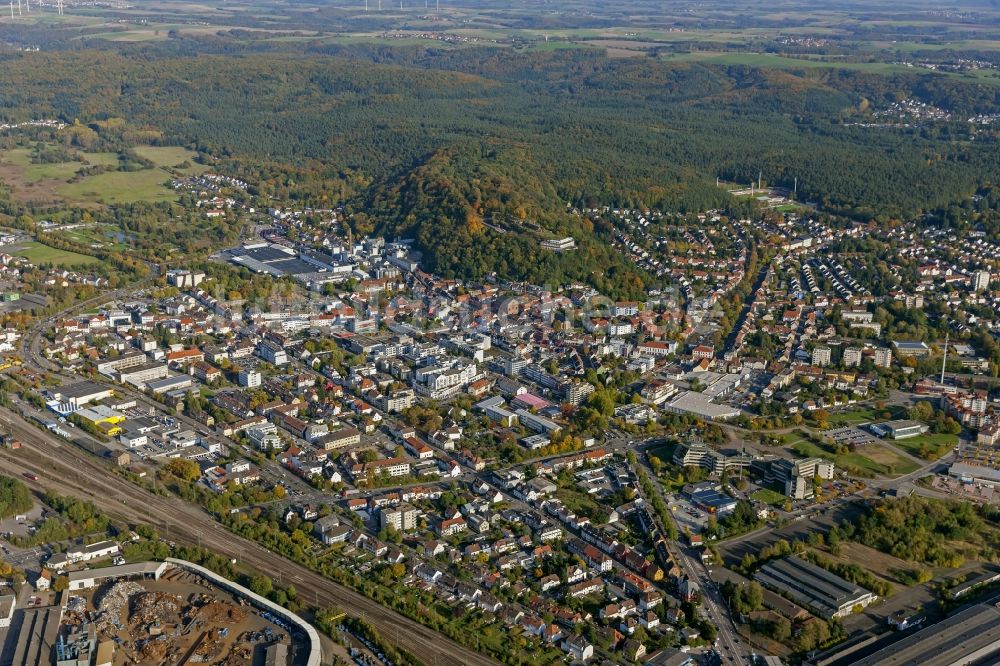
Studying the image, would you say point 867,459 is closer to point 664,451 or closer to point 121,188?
point 664,451

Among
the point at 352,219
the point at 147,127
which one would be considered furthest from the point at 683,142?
the point at 147,127

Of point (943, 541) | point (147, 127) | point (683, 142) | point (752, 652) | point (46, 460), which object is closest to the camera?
point (752, 652)

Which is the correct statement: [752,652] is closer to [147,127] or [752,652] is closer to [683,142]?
[683,142]

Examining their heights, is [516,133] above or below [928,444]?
above

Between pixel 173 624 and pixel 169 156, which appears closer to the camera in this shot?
pixel 173 624

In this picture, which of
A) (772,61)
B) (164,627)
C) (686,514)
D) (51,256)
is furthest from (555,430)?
(772,61)

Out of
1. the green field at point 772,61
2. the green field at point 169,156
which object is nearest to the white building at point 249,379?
the green field at point 169,156
